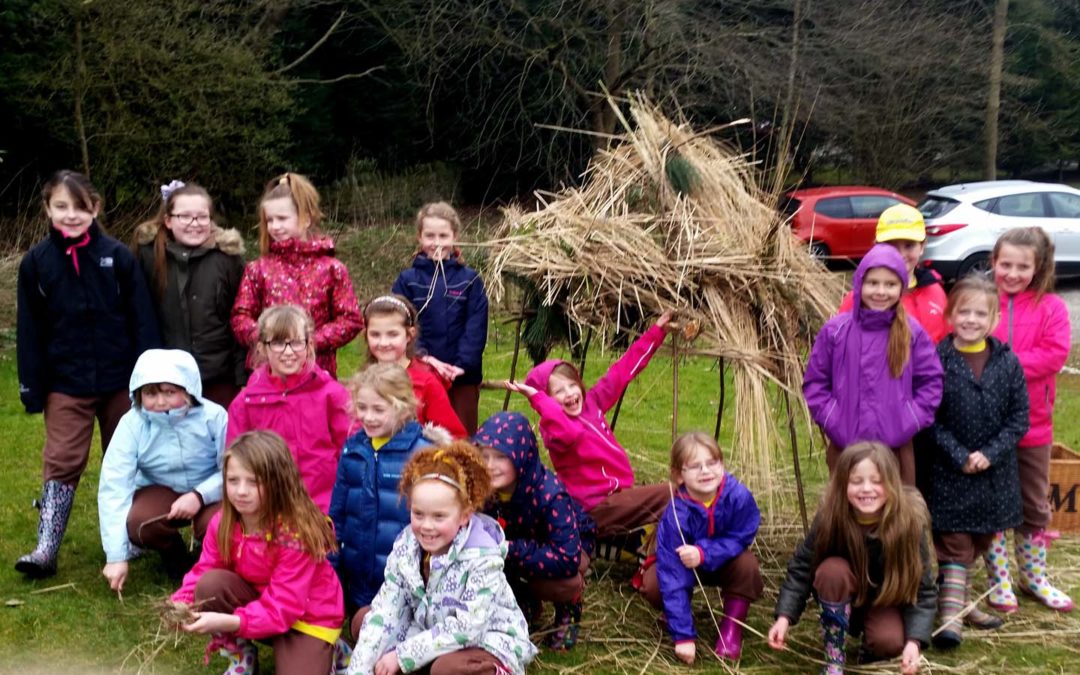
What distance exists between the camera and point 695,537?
416cm

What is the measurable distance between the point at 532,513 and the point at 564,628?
49cm

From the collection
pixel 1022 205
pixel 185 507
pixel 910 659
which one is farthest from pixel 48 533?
pixel 1022 205

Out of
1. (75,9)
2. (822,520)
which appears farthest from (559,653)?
(75,9)

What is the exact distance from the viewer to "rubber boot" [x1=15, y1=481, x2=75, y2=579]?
4680 millimetres

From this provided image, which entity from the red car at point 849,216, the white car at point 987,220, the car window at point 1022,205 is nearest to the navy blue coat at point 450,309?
the white car at point 987,220

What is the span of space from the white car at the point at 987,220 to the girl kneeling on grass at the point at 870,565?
409 inches

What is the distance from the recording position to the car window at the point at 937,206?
1456cm

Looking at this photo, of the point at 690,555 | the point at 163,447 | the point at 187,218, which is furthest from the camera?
the point at 187,218

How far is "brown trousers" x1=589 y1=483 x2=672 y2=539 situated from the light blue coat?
1501 millimetres

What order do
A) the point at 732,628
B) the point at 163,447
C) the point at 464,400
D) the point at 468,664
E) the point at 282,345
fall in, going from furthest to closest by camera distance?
the point at 464,400 < the point at 163,447 < the point at 282,345 < the point at 732,628 < the point at 468,664

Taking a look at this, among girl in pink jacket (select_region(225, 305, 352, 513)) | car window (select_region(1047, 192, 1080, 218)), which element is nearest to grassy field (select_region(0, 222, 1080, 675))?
girl in pink jacket (select_region(225, 305, 352, 513))

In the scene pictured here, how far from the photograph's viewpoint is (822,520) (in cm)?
392

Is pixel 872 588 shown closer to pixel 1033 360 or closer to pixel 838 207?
pixel 1033 360

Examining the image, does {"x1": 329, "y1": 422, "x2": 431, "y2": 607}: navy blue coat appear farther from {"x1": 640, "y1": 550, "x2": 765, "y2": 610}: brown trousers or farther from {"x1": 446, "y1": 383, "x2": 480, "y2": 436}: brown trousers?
{"x1": 446, "y1": 383, "x2": 480, "y2": 436}: brown trousers
